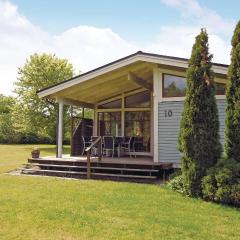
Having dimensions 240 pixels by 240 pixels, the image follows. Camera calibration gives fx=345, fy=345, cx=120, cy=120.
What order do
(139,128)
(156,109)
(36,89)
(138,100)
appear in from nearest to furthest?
(156,109)
(139,128)
(138,100)
(36,89)

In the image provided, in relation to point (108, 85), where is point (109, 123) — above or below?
below

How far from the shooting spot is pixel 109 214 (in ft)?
20.6

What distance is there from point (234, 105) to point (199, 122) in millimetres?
847

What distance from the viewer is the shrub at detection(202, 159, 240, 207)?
269 inches

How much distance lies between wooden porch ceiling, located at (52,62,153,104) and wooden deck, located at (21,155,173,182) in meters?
2.61

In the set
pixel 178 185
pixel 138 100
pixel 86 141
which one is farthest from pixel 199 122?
pixel 138 100

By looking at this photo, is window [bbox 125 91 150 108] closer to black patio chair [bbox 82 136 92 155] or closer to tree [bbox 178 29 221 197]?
black patio chair [bbox 82 136 92 155]

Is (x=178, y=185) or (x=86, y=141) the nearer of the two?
(x=178, y=185)

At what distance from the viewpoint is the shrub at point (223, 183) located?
6.84 m

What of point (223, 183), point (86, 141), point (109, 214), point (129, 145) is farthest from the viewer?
point (86, 141)

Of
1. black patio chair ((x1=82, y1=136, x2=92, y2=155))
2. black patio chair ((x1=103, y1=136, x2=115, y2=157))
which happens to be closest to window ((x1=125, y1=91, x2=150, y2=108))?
black patio chair ((x1=82, y1=136, x2=92, y2=155))

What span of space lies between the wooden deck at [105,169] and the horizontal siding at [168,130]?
0.38 metres

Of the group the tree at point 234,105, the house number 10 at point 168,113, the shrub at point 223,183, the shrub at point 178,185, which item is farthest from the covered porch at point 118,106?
the shrub at point 223,183

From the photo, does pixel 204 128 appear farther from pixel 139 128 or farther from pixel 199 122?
pixel 139 128
